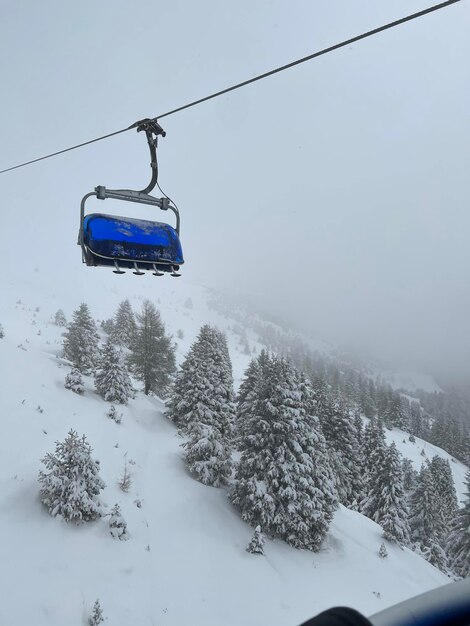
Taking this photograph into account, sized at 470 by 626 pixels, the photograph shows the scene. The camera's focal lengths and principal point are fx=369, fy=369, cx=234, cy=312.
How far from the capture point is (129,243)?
5.52 m

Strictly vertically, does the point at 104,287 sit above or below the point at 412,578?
below

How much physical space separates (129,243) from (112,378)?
2423cm

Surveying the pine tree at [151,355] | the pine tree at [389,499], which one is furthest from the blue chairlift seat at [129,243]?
the pine tree at [151,355]

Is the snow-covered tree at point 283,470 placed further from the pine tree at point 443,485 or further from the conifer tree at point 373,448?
the pine tree at point 443,485

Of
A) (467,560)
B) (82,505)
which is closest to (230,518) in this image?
(82,505)

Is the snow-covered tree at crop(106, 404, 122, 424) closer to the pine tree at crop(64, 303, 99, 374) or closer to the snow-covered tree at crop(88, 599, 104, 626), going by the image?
the pine tree at crop(64, 303, 99, 374)

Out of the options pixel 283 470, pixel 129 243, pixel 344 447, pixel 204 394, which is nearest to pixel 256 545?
Answer: pixel 283 470

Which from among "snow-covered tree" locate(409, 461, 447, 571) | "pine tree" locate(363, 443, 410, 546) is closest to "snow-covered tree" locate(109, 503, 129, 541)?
"pine tree" locate(363, 443, 410, 546)

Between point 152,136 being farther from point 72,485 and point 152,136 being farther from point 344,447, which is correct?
point 344,447

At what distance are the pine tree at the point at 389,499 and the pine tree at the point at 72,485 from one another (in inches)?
890

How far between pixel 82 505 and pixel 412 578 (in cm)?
1885

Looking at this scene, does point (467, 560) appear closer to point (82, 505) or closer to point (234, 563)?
point (234, 563)

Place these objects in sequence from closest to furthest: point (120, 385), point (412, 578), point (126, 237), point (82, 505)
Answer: point (126, 237) < point (82, 505) < point (412, 578) < point (120, 385)

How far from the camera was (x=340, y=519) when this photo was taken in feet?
81.4
